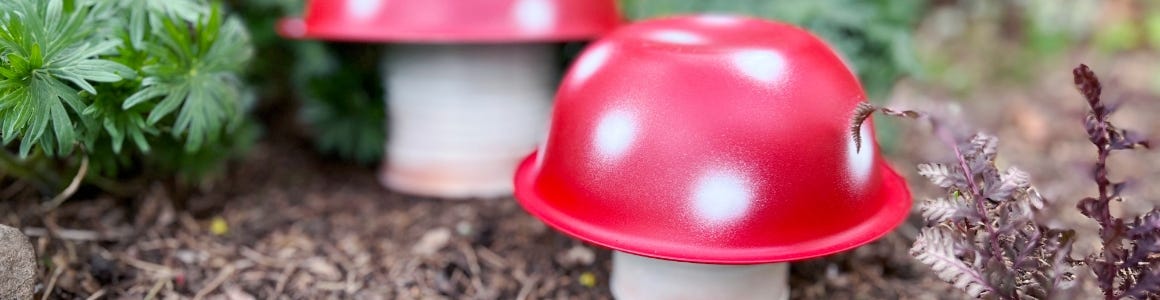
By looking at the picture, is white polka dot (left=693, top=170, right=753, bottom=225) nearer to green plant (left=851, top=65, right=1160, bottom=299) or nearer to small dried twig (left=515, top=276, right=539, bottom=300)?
green plant (left=851, top=65, right=1160, bottom=299)

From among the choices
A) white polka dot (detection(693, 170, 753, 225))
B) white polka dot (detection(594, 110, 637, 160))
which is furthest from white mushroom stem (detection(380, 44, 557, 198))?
white polka dot (detection(693, 170, 753, 225))

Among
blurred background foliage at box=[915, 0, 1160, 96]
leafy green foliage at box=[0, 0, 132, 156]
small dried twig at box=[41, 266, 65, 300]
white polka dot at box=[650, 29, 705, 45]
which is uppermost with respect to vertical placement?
leafy green foliage at box=[0, 0, 132, 156]

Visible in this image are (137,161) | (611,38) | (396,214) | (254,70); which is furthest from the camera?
(254,70)

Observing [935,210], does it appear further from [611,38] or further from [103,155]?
[103,155]

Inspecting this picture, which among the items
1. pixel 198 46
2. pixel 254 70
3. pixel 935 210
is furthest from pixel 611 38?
pixel 254 70

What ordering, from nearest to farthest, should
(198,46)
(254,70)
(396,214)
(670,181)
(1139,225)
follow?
1. (1139,225)
2. (670,181)
3. (198,46)
4. (396,214)
5. (254,70)

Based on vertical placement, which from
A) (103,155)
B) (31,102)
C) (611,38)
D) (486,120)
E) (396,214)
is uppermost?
(31,102)

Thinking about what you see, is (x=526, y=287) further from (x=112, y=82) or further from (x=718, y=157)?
(x=112, y=82)
